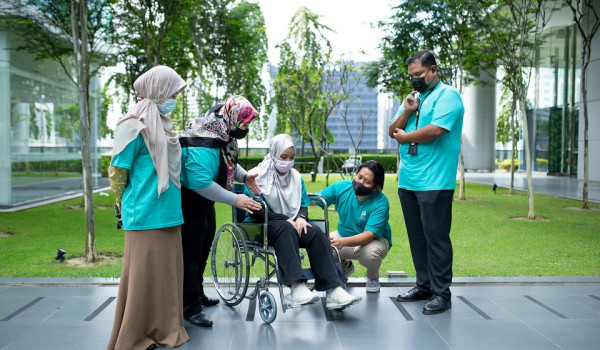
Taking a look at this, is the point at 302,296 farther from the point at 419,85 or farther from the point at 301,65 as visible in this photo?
the point at 301,65

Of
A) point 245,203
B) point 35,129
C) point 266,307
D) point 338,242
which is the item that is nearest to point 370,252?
point 338,242

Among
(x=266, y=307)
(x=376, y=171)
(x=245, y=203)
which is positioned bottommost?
(x=266, y=307)

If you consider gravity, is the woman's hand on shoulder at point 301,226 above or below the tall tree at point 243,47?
below

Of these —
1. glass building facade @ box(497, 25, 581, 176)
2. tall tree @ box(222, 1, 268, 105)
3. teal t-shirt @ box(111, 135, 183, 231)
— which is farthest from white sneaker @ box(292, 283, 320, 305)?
glass building facade @ box(497, 25, 581, 176)

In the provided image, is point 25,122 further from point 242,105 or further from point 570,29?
point 570,29

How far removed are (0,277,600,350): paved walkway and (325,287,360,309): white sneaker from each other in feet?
0.40

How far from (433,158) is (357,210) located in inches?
28.1

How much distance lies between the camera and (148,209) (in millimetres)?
2955

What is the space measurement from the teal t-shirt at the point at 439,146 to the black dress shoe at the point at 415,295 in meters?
0.78

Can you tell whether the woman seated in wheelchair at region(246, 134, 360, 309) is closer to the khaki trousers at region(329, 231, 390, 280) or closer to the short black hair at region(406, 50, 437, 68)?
the khaki trousers at region(329, 231, 390, 280)

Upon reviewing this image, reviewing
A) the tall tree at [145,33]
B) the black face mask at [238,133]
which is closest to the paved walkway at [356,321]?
the black face mask at [238,133]

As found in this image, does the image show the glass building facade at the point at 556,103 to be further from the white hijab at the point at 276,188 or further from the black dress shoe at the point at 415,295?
the white hijab at the point at 276,188

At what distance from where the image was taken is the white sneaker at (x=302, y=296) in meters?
3.42

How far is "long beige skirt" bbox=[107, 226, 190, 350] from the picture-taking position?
116 inches
